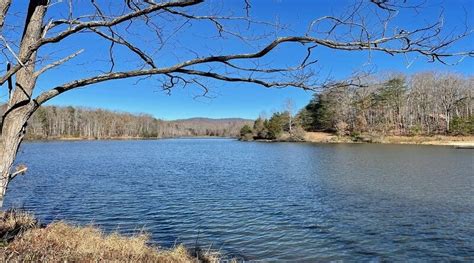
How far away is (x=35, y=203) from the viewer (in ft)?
55.2

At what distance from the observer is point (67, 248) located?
6996 mm

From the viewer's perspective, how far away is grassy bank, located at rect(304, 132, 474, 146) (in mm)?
72688

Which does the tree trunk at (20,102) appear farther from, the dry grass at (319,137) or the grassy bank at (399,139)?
the dry grass at (319,137)

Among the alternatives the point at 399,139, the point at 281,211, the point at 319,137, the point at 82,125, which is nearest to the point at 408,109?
the point at 399,139

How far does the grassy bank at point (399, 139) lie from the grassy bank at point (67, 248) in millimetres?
71777

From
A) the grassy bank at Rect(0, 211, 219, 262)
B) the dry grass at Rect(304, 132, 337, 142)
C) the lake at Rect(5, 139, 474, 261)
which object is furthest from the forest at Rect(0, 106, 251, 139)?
the grassy bank at Rect(0, 211, 219, 262)

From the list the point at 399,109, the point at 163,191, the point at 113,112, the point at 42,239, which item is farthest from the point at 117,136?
the point at 42,239

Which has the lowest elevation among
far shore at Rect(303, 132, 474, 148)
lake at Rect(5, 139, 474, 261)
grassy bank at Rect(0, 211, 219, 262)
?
lake at Rect(5, 139, 474, 261)

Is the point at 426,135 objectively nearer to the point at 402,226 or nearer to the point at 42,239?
the point at 402,226

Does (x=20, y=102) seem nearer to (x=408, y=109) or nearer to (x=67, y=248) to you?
(x=67, y=248)

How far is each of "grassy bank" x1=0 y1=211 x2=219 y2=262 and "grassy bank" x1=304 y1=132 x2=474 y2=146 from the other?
71777 millimetres

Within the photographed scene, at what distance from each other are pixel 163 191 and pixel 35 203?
607 cm

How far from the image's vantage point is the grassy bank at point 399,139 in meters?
72.7

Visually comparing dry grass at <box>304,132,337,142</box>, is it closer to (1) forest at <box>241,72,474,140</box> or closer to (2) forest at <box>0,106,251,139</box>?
(1) forest at <box>241,72,474,140</box>
